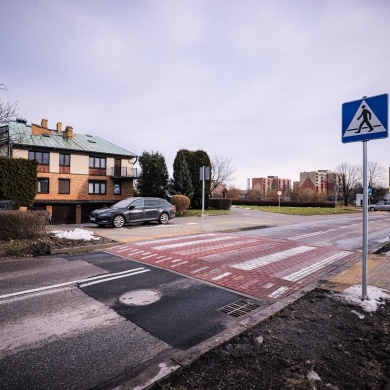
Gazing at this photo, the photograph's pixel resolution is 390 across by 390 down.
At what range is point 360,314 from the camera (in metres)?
3.91

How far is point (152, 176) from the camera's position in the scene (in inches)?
1289

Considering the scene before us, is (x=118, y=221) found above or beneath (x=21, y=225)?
beneath

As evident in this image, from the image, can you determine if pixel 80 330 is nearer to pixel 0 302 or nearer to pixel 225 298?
pixel 0 302

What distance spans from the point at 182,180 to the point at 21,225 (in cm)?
2350

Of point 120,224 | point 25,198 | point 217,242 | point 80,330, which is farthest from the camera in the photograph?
point 25,198

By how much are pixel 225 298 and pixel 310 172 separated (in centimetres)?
12333

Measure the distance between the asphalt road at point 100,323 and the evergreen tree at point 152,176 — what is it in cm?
2636

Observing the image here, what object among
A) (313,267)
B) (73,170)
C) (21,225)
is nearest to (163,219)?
(21,225)

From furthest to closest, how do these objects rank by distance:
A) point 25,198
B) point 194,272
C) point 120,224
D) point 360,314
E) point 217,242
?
1. point 25,198
2. point 120,224
3. point 217,242
4. point 194,272
5. point 360,314

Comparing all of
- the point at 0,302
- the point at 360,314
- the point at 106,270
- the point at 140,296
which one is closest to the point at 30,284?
the point at 0,302

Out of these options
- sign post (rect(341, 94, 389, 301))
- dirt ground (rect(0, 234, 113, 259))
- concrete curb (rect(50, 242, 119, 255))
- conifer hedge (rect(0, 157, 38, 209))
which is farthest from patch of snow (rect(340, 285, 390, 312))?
conifer hedge (rect(0, 157, 38, 209))

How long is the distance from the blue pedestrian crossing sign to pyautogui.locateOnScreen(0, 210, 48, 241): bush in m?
9.57

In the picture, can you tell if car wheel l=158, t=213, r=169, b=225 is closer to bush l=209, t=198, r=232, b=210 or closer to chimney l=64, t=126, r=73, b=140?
bush l=209, t=198, r=232, b=210

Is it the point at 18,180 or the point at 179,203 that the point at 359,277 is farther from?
the point at 18,180
